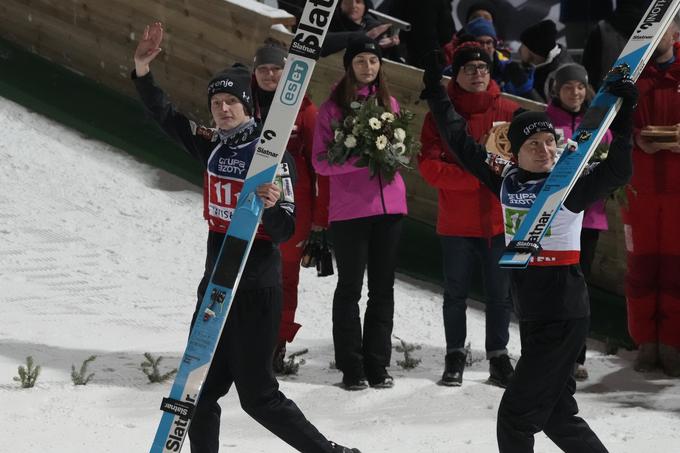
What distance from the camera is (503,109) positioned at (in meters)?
8.25

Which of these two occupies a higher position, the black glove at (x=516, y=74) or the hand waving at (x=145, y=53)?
the black glove at (x=516, y=74)

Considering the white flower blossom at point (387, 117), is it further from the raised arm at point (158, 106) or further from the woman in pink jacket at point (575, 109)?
the raised arm at point (158, 106)

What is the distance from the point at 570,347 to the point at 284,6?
23.5ft

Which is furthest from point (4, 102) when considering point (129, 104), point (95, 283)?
point (95, 283)

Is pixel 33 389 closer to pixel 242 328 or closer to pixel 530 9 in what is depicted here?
pixel 242 328

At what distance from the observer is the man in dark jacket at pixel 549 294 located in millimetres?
5875

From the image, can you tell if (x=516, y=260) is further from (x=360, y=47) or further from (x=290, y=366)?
(x=290, y=366)

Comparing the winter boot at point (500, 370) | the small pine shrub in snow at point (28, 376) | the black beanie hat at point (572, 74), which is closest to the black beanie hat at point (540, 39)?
the black beanie hat at point (572, 74)

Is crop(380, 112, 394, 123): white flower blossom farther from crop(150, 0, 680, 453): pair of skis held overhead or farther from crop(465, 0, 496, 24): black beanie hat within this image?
crop(465, 0, 496, 24): black beanie hat

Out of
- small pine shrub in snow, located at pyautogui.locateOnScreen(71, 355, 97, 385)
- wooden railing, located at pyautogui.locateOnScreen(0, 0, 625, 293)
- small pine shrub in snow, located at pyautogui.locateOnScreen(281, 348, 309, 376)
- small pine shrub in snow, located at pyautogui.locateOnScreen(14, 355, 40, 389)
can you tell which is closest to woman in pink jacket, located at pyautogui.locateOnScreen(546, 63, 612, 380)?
wooden railing, located at pyautogui.locateOnScreen(0, 0, 625, 293)

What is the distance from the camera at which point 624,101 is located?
6.05 meters

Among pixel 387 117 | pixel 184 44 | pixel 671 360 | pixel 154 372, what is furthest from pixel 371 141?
pixel 184 44

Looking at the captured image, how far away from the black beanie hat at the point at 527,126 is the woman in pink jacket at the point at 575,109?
6.80 feet

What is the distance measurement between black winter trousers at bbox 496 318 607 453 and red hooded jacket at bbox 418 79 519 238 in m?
2.14
